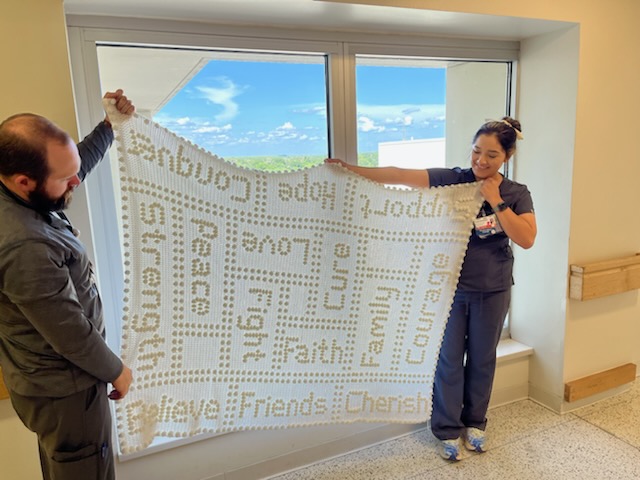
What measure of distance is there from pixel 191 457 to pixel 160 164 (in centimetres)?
109

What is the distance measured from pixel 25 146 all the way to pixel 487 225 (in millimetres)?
1410

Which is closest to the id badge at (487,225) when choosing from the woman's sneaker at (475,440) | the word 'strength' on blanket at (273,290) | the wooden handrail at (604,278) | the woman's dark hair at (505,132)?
the word 'strength' on blanket at (273,290)

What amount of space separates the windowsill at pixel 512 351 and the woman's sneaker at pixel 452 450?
51cm

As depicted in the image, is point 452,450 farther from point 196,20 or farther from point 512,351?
point 196,20

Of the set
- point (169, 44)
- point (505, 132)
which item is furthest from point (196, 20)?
point (505, 132)

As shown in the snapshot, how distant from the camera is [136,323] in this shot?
1.27 metres

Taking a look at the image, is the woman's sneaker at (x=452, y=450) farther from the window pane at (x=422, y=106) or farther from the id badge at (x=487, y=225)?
the window pane at (x=422, y=106)

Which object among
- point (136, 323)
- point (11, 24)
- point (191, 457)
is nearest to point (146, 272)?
point (136, 323)

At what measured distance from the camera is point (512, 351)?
87.6 inches

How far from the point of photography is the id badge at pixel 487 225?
1.65 meters

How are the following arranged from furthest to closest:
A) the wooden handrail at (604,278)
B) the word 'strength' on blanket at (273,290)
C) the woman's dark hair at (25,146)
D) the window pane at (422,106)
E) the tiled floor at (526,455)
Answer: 1. the wooden handrail at (604,278)
2. the window pane at (422,106)
3. the tiled floor at (526,455)
4. the word 'strength' on blanket at (273,290)
5. the woman's dark hair at (25,146)

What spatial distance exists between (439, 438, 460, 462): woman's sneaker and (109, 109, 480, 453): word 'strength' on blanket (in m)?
0.24

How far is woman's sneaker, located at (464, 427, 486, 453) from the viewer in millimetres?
1890

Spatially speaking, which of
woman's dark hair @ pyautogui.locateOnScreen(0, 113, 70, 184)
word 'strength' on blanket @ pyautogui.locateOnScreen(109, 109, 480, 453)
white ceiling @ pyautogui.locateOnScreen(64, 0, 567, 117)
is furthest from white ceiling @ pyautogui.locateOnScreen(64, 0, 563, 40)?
woman's dark hair @ pyautogui.locateOnScreen(0, 113, 70, 184)
